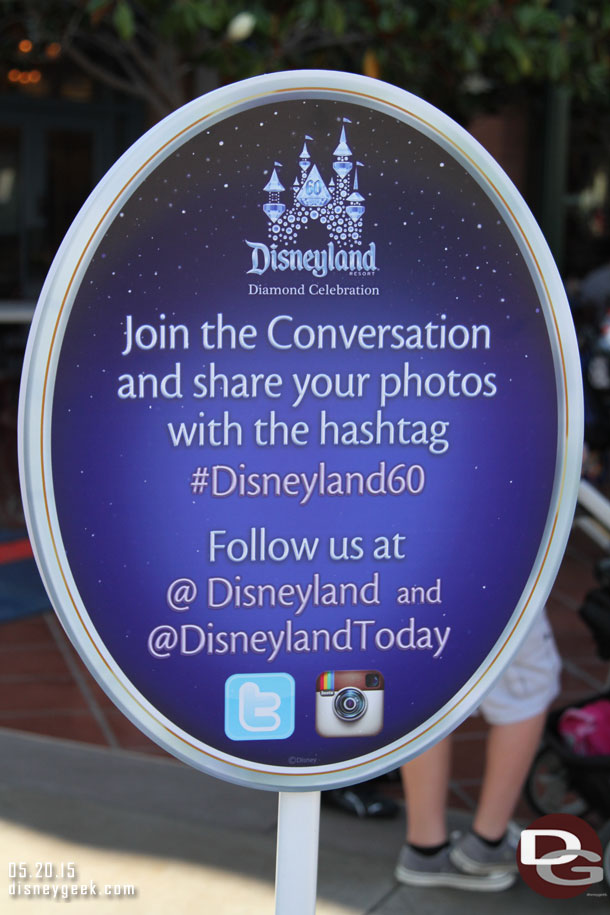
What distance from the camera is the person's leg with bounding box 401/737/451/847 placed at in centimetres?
284

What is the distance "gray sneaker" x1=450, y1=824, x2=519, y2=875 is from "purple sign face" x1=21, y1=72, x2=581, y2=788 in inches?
54.6

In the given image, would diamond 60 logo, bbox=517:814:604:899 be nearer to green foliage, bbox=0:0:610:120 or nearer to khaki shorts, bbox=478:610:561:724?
khaki shorts, bbox=478:610:561:724

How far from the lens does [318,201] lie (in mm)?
1530

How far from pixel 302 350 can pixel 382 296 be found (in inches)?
5.4

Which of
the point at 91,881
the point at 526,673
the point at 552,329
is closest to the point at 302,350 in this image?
the point at 552,329

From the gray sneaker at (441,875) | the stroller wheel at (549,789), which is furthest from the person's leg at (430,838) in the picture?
the stroller wheel at (549,789)

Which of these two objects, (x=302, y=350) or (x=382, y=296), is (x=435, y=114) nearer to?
(x=382, y=296)

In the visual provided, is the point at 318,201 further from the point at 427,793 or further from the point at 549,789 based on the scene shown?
the point at 549,789

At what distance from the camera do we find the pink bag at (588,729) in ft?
9.75

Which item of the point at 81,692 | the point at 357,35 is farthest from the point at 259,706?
the point at 357,35

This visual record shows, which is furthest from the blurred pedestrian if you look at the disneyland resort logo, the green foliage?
the green foliage

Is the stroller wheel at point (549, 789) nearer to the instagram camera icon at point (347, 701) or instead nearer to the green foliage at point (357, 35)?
the instagram camera icon at point (347, 701)

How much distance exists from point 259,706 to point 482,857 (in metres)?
1.53

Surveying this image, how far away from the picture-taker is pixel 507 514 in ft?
5.42
